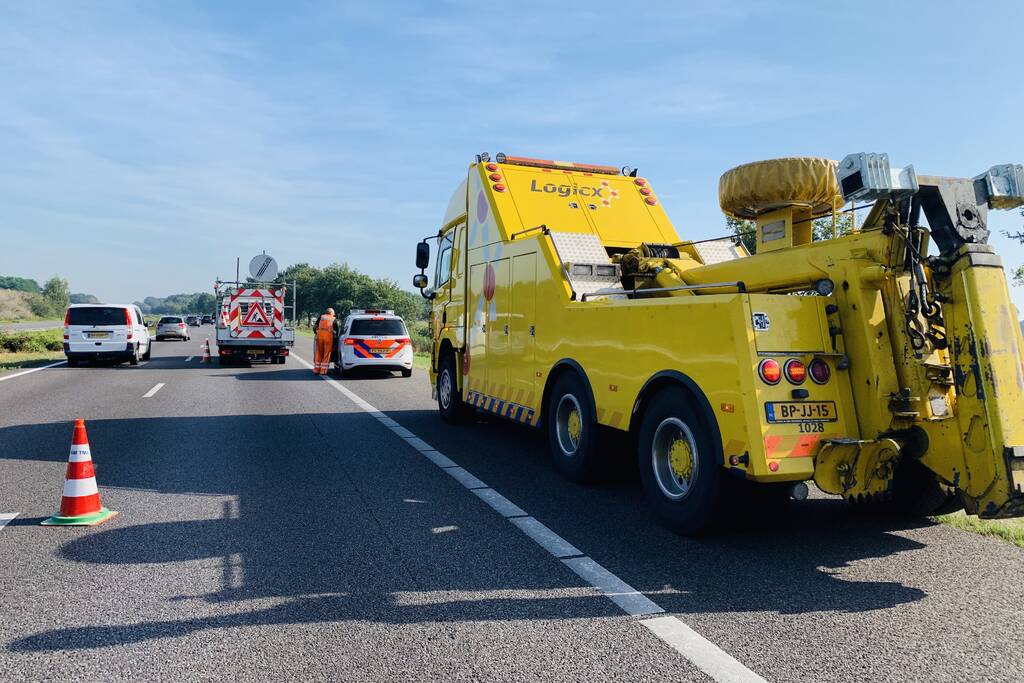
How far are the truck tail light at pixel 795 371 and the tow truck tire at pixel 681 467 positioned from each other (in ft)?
Answer: 1.95

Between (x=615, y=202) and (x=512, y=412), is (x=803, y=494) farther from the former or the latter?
(x=615, y=202)


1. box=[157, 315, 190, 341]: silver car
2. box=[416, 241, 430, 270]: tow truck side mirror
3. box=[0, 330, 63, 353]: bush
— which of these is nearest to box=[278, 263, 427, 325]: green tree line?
box=[157, 315, 190, 341]: silver car

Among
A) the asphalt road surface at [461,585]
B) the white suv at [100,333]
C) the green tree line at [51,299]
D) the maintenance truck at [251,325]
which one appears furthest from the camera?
the green tree line at [51,299]

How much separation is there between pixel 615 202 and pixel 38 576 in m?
6.58

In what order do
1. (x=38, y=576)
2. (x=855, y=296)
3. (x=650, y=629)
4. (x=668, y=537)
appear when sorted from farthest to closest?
(x=668, y=537) → (x=855, y=296) → (x=38, y=576) → (x=650, y=629)

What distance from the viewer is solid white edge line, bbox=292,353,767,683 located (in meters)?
3.05

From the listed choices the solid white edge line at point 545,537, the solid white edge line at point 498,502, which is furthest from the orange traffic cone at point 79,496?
the solid white edge line at point 545,537

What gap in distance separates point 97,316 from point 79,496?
1787 cm

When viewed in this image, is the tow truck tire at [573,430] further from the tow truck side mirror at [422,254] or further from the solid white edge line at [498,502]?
the tow truck side mirror at [422,254]

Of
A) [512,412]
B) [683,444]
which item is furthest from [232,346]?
[683,444]

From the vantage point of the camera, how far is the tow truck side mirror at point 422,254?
1090 centimetres

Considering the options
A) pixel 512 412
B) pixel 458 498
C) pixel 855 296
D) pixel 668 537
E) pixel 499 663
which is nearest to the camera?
pixel 499 663

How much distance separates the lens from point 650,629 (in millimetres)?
3436

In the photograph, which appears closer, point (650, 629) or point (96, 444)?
point (650, 629)
